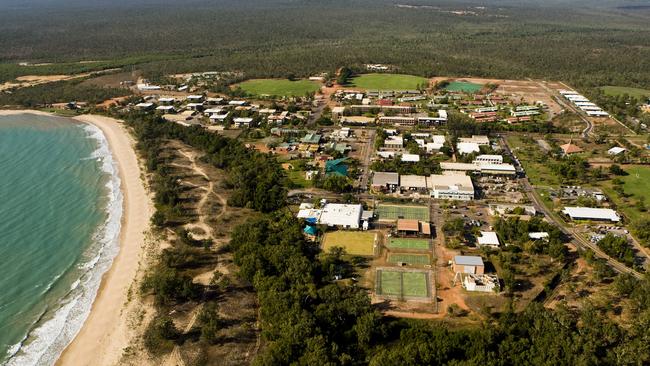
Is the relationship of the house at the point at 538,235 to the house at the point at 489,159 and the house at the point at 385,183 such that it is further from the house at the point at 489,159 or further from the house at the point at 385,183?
the house at the point at 489,159

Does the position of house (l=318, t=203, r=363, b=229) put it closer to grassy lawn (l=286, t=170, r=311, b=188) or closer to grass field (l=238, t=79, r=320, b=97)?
grassy lawn (l=286, t=170, r=311, b=188)

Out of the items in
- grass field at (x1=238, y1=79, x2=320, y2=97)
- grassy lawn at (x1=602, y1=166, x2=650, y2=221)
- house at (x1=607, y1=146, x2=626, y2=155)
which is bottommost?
grassy lawn at (x1=602, y1=166, x2=650, y2=221)

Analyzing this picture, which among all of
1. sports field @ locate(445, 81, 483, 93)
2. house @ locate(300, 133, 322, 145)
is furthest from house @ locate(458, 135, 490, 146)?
sports field @ locate(445, 81, 483, 93)

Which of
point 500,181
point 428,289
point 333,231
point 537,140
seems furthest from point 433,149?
point 428,289

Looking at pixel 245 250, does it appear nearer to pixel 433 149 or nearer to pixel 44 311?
pixel 44 311

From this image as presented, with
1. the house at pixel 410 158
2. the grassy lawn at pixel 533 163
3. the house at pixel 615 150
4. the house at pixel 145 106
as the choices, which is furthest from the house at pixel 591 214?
the house at pixel 145 106

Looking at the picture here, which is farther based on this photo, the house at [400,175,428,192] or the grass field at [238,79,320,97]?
the grass field at [238,79,320,97]

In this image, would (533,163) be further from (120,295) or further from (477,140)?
(120,295)
